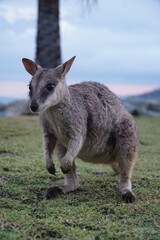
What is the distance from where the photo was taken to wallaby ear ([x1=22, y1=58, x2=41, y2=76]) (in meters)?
5.30

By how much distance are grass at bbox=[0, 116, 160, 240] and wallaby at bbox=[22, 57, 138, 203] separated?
0.23m

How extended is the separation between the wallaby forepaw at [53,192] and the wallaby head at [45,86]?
94 cm

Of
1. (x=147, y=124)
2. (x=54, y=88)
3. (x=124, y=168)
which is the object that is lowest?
(x=147, y=124)

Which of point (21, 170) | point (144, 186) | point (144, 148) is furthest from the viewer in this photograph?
point (144, 148)

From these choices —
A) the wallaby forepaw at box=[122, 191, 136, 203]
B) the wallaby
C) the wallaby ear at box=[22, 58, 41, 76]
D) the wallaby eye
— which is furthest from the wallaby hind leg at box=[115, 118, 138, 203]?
the wallaby ear at box=[22, 58, 41, 76]

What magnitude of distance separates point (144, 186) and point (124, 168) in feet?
Result: 1.84

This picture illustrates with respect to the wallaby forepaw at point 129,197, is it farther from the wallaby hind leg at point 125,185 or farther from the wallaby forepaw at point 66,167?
the wallaby forepaw at point 66,167

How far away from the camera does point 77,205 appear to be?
4.96m

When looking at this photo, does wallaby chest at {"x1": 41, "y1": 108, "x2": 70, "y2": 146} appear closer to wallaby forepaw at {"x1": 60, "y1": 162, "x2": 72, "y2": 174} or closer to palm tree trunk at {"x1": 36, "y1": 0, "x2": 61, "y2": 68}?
wallaby forepaw at {"x1": 60, "y1": 162, "x2": 72, "y2": 174}

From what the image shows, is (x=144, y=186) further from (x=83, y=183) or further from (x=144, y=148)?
(x=144, y=148)

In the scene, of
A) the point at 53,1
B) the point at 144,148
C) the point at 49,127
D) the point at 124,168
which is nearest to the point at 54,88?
the point at 49,127

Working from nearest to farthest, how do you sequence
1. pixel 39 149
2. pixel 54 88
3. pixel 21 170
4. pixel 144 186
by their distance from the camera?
pixel 54 88, pixel 144 186, pixel 21 170, pixel 39 149

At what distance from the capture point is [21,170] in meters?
6.45

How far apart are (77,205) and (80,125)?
87 cm
